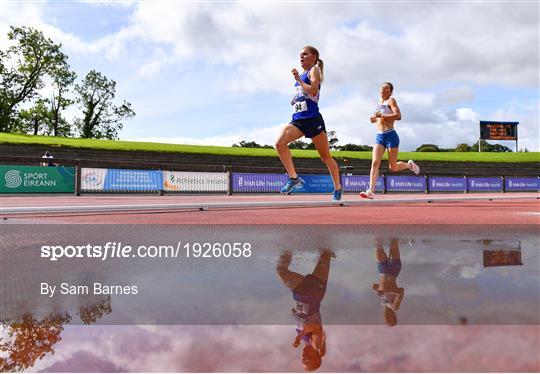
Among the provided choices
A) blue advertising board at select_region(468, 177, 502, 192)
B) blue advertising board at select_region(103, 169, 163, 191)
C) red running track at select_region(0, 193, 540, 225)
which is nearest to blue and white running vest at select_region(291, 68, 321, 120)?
red running track at select_region(0, 193, 540, 225)

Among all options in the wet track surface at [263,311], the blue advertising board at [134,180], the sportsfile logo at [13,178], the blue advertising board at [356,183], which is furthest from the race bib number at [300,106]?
the blue advertising board at [356,183]

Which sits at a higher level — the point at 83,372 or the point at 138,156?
the point at 138,156

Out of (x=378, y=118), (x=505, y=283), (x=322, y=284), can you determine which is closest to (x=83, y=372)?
(x=322, y=284)

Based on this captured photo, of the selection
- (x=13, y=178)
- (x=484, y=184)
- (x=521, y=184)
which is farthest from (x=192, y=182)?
(x=521, y=184)

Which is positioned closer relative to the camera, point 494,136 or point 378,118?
point 378,118

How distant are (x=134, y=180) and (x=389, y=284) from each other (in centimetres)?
1667

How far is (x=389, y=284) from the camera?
1.67 meters

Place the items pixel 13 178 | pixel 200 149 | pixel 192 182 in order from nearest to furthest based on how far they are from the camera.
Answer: pixel 13 178 < pixel 192 182 < pixel 200 149

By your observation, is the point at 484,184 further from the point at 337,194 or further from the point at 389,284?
the point at 389,284

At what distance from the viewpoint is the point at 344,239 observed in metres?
2.97

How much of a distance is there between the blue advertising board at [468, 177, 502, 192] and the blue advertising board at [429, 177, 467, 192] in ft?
2.13

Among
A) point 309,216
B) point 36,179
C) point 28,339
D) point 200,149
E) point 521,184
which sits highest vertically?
point 200,149

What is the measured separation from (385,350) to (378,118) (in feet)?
20.8

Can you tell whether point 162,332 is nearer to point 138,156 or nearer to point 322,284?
point 322,284
